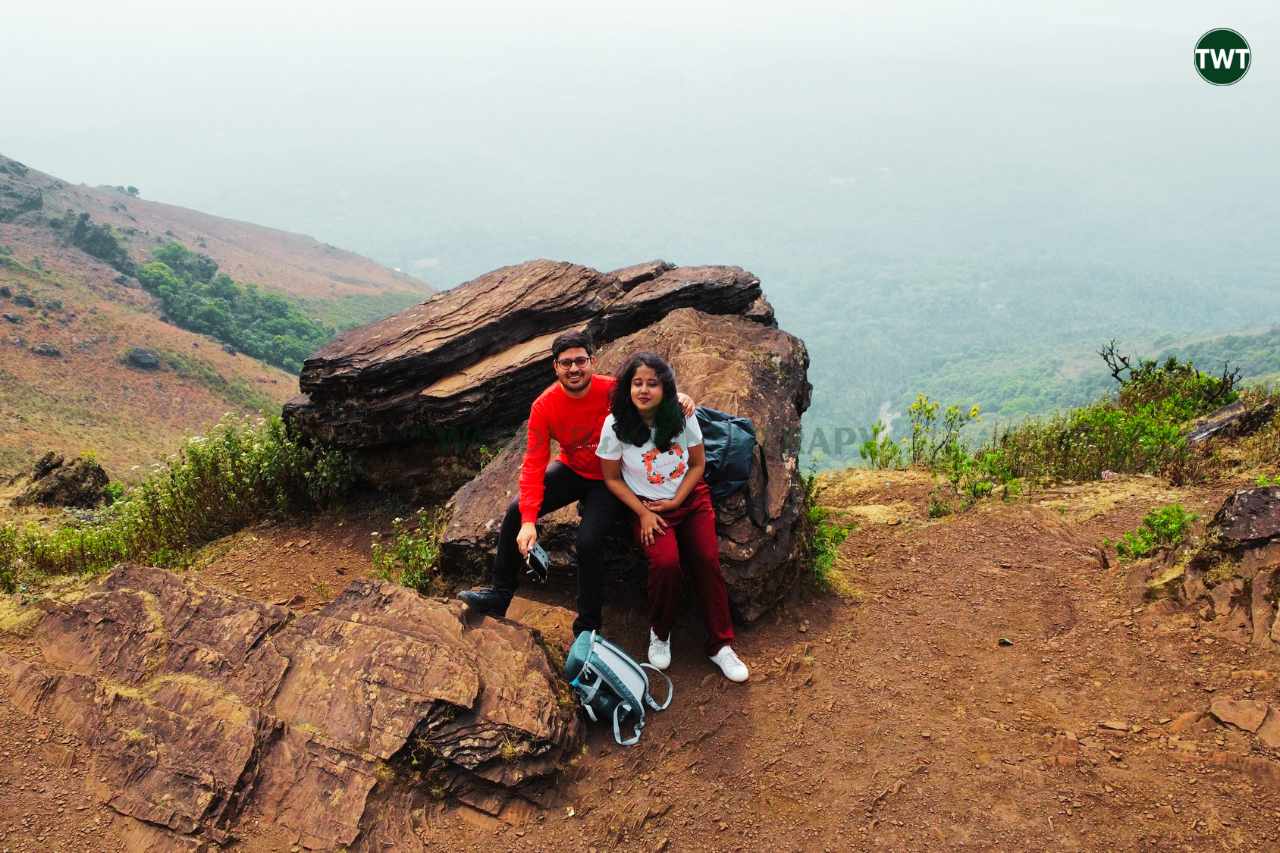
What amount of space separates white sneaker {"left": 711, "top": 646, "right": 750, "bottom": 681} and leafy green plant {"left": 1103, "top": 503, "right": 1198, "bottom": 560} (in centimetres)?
350

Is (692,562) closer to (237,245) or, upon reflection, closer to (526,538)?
(526,538)

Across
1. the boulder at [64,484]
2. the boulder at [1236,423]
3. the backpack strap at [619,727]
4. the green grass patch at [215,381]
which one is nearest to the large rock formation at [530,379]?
the backpack strap at [619,727]

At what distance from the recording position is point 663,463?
5.06m

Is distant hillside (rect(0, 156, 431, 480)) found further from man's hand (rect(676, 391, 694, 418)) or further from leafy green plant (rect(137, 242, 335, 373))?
man's hand (rect(676, 391, 694, 418))

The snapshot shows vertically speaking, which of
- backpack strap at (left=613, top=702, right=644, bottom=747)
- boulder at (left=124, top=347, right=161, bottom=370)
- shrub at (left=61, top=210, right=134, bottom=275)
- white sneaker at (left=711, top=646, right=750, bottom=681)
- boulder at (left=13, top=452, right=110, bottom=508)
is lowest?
boulder at (left=124, top=347, right=161, bottom=370)

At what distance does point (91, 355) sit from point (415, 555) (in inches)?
2123

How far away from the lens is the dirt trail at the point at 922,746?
4.07 m

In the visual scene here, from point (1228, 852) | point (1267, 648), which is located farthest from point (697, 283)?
point (1228, 852)

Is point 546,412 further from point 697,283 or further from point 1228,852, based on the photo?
point 697,283

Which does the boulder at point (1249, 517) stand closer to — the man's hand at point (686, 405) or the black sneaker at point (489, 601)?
the man's hand at point (686, 405)

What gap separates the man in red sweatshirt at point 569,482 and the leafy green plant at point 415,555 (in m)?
1.45

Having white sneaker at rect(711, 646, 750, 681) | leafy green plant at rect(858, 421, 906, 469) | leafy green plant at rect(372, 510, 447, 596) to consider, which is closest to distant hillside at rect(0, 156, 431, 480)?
leafy green plant at rect(372, 510, 447, 596)

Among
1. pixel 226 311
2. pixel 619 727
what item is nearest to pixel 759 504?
pixel 619 727

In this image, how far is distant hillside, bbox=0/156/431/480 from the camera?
3794cm
